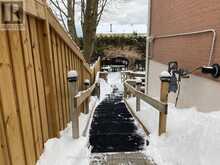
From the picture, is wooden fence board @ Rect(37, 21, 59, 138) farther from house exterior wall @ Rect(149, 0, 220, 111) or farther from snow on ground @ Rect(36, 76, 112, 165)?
house exterior wall @ Rect(149, 0, 220, 111)

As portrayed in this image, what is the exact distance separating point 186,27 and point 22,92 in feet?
11.6

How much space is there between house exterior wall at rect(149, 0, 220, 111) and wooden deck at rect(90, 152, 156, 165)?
1.28 metres

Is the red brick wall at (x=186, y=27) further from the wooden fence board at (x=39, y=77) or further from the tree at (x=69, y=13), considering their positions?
the tree at (x=69, y=13)

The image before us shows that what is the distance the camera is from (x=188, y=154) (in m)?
2.25

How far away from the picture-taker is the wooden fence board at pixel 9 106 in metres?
1.41

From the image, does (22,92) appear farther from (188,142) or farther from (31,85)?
(188,142)

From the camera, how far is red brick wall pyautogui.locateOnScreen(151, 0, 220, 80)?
327 cm

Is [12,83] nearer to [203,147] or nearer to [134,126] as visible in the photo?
[203,147]

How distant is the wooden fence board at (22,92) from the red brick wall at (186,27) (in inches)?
101

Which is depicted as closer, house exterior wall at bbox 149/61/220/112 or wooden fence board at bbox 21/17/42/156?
wooden fence board at bbox 21/17/42/156

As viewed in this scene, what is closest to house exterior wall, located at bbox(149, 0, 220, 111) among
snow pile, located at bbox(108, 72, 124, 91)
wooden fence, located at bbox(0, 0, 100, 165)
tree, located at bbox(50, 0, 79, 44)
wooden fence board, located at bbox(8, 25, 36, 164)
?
wooden fence, located at bbox(0, 0, 100, 165)

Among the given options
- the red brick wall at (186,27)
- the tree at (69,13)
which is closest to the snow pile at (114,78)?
the tree at (69,13)

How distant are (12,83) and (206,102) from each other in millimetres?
2813

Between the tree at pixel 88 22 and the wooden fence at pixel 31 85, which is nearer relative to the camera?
the wooden fence at pixel 31 85
